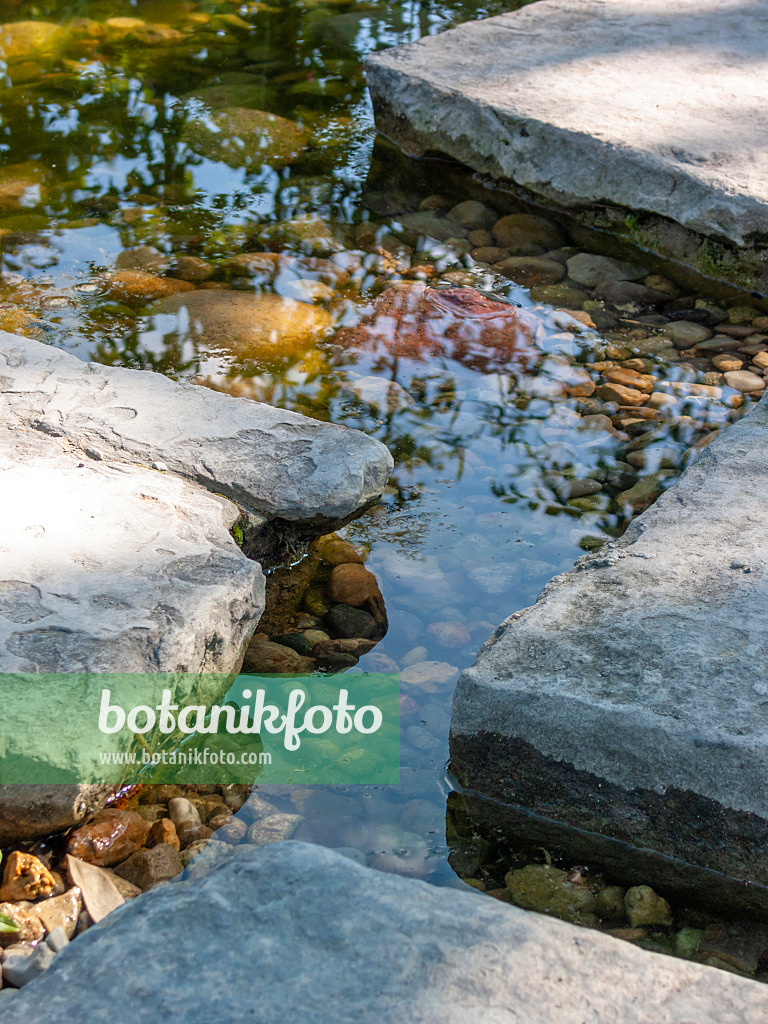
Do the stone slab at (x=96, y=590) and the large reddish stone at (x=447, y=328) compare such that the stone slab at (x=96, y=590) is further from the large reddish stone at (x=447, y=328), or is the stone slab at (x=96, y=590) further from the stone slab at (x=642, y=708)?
the large reddish stone at (x=447, y=328)

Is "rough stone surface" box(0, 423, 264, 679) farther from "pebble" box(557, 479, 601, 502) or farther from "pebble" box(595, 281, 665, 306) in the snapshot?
"pebble" box(595, 281, 665, 306)

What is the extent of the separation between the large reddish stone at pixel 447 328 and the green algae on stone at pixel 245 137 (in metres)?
1.35

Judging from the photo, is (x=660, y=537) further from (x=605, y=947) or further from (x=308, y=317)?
(x=308, y=317)

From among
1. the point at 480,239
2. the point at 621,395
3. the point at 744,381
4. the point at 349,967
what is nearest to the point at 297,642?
the point at 349,967

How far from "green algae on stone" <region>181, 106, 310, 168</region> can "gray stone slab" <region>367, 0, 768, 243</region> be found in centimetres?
47

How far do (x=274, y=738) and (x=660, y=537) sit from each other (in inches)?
34.5

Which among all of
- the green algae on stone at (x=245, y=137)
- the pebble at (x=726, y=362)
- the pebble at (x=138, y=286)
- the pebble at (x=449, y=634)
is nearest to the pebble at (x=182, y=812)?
the pebble at (x=449, y=634)

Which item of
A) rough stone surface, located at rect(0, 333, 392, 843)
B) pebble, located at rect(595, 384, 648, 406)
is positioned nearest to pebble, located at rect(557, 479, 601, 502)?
pebble, located at rect(595, 384, 648, 406)

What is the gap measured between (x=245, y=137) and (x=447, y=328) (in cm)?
189

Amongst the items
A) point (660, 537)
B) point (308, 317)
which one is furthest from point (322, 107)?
point (660, 537)

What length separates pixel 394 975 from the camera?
1017 mm

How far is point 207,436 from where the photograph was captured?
210 centimetres

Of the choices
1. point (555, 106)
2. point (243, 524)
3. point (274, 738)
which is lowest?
point (274, 738)

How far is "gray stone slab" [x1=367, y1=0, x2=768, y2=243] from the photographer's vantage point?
3256 mm
